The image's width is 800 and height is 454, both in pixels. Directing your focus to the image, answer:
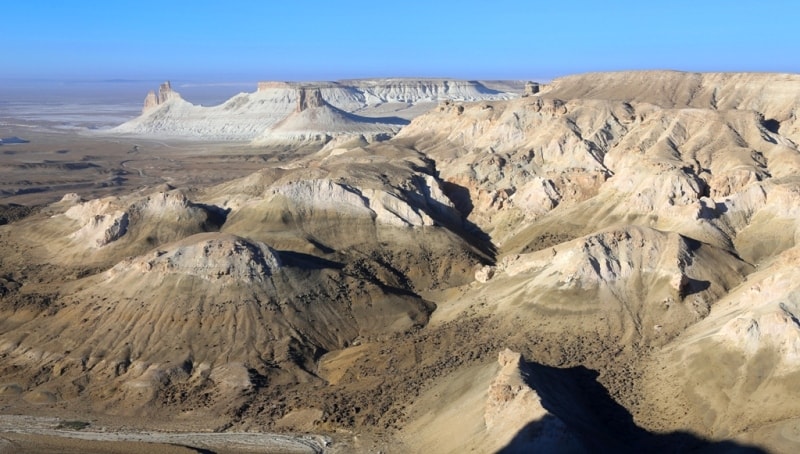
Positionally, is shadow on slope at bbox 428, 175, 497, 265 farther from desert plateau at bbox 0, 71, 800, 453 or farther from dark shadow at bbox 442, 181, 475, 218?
desert plateau at bbox 0, 71, 800, 453

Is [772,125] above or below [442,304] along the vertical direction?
above

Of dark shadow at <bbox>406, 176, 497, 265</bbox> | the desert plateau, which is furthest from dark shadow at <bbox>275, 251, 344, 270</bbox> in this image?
dark shadow at <bbox>406, 176, 497, 265</bbox>

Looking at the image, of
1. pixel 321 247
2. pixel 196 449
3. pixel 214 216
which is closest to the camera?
pixel 196 449

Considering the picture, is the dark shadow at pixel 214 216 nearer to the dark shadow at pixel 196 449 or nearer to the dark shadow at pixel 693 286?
the dark shadow at pixel 196 449

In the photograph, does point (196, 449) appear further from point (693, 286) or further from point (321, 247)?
point (693, 286)

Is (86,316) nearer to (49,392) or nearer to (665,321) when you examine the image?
(49,392)

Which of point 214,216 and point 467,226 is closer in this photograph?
point 214,216

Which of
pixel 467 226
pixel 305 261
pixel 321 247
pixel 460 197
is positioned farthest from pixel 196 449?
pixel 460 197
